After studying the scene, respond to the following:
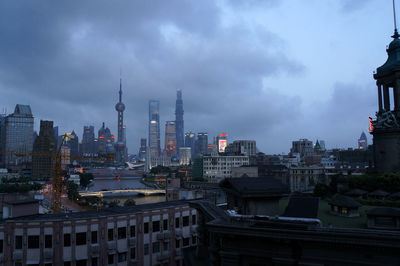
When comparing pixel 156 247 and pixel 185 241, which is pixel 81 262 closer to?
pixel 156 247

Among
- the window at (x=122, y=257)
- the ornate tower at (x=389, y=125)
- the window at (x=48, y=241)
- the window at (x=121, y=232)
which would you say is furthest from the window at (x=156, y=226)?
the ornate tower at (x=389, y=125)

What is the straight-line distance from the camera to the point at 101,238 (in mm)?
33250

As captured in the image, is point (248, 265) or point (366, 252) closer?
point (366, 252)

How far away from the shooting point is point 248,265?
14266 millimetres

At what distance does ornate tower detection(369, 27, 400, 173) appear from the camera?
54.2 meters

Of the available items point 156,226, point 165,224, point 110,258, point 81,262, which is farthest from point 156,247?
point 81,262

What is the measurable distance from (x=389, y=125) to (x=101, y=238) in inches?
2167

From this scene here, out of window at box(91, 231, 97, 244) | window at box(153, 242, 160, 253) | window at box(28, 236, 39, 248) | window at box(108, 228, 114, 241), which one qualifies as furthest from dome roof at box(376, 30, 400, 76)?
window at box(28, 236, 39, 248)

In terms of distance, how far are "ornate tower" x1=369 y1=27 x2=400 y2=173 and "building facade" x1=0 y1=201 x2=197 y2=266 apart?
40034 mm

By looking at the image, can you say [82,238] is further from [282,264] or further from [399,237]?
[399,237]

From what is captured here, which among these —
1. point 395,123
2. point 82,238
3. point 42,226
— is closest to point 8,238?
point 42,226

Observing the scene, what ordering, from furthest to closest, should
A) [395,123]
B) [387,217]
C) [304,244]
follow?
[395,123] → [387,217] → [304,244]

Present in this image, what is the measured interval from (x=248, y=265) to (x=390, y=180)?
93.7ft

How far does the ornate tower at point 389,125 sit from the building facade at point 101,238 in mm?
40034
